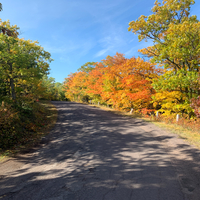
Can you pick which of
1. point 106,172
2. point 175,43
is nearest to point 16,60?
point 106,172

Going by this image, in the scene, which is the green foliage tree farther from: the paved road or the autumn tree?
the autumn tree

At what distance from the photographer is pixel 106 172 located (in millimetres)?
4020

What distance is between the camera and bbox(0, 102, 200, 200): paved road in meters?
3.15

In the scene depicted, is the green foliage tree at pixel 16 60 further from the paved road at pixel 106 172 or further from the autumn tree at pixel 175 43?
the autumn tree at pixel 175 43

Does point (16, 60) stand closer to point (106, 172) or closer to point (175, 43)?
point (106, 172)

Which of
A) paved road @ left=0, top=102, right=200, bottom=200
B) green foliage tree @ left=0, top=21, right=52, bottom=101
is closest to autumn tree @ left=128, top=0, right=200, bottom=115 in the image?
paved road @ left=0, top=102, right=200, bottom=200

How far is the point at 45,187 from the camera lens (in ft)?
11.3

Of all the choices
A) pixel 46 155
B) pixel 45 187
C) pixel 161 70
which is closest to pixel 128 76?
pixel 161 70

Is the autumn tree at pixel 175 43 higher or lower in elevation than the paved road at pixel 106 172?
higher

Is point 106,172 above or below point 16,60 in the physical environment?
below

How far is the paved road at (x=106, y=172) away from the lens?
315 cm

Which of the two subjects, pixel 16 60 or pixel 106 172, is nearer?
pixel 106 172

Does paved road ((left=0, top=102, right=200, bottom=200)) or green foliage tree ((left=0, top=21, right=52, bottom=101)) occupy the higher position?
green foliage tree ((left=0, top=21, right=52, bottom=101))

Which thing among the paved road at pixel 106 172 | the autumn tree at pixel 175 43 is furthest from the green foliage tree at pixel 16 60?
the autumn tree at pixel 175 43
